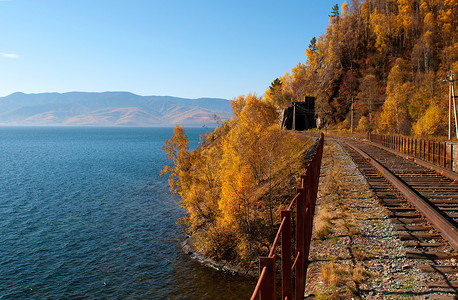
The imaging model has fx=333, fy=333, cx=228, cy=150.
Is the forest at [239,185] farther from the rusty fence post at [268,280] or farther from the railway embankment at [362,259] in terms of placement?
the rusty fence post at [268,280]

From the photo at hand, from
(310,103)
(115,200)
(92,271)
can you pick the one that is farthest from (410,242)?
(310,103)

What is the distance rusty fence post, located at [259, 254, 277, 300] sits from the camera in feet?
8.64

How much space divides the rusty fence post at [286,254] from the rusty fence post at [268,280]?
971 millimetres

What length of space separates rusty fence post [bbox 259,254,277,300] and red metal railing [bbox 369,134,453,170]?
21.3 metres

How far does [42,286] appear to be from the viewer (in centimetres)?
2023

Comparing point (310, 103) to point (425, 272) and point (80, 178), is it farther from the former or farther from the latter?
point (425, 272)

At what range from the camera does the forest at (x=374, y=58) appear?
268 ft

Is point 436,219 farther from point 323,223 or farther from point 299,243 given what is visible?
point 299,243

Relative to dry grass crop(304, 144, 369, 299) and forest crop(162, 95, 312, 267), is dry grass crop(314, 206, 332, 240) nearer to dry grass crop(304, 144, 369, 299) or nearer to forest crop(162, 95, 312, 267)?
dry grass crop(304, 144, 369, 299)

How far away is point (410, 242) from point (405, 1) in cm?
12112

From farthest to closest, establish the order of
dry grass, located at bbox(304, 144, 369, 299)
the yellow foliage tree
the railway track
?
the yellow foliage tree
dry grass, located at bbox(304, 144, 369, 299)
the railway track

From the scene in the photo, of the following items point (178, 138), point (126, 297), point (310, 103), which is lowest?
point (126, 297)

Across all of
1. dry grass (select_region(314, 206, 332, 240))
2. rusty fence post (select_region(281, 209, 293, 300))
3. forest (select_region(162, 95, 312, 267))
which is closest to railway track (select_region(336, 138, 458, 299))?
dry grass (select_region(314, 206, 332, 240))

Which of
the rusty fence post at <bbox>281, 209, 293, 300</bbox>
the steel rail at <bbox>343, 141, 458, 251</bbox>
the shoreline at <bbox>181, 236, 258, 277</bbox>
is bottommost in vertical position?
the shoreline at <bbox>181, 236, 258, 277</bbox>
